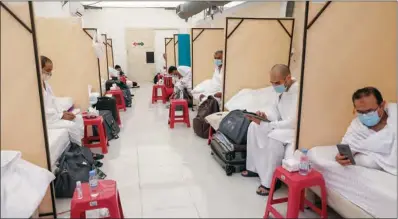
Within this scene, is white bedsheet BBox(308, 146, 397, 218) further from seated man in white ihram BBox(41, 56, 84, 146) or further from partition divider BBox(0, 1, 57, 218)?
seated man in white ihram BBox(41, 56, 84, 146)

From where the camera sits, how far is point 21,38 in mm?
1817

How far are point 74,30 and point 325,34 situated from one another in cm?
322

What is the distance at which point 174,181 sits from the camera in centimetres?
291

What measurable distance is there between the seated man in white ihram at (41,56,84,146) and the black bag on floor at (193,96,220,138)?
5.46 ft

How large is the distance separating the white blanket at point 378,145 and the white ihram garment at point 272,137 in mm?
687

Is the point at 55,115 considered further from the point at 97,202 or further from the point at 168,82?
the point at 168,82

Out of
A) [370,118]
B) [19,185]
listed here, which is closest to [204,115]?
→ [370,118]

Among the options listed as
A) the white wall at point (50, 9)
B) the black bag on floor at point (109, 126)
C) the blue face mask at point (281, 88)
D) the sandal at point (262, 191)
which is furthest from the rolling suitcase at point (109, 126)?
the blue face mask at point (281, 88)

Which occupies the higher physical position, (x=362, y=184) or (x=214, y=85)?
(x=214, y=85)

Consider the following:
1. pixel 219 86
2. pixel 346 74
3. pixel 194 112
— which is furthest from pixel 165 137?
pixel 346 74

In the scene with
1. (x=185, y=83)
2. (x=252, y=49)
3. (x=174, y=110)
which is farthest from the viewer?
(x=185, y=83)

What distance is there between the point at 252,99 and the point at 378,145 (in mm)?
2042

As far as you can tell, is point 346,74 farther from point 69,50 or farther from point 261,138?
point 69,50

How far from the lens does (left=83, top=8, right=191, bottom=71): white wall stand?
10.5 meters
